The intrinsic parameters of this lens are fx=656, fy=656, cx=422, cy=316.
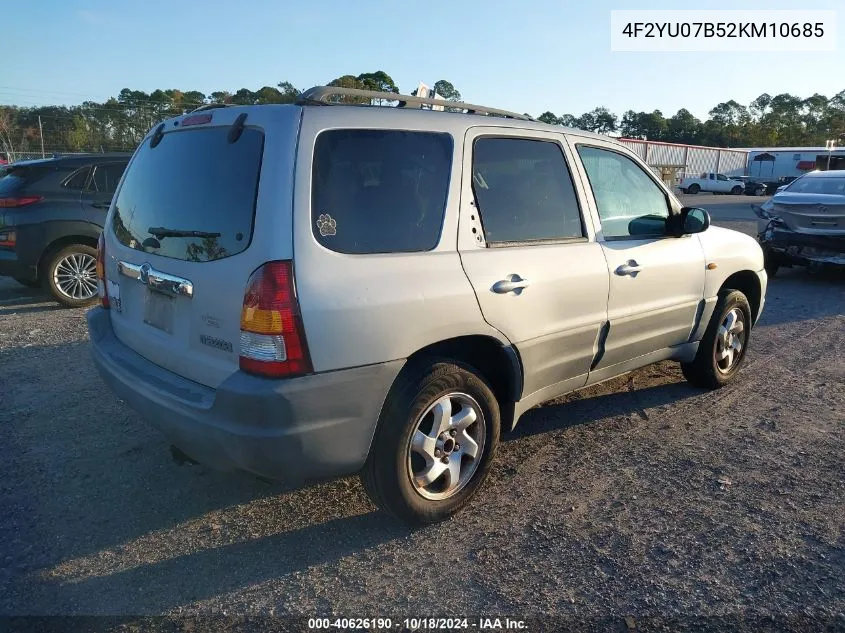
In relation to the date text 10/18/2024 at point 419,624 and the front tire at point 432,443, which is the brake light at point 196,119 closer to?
the front tire at point 432,443

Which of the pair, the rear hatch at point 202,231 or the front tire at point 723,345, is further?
the front tire at point 723,345

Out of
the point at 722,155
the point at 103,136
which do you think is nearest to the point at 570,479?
the point at 103,136

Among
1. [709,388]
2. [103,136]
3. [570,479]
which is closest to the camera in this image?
[570,479]

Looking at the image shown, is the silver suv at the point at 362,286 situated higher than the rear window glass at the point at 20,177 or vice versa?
the rear window glass at the point at 20,177

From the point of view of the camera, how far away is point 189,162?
3.04 meters

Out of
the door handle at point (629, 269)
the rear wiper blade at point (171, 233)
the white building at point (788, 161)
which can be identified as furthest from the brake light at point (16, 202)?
the white building at point (788, 161)

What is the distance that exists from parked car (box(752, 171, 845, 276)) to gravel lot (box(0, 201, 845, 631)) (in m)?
5.74

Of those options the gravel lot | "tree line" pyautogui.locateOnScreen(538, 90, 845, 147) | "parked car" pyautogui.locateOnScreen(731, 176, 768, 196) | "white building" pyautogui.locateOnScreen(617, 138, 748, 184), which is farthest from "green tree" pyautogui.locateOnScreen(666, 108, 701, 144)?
the gravel lot

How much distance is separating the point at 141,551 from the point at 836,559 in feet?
10.1

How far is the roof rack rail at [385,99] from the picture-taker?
9.46 ft

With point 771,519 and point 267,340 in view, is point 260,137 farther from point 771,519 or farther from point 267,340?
point 771,519

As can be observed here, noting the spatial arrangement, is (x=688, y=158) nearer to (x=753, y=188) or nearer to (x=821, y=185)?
(x=753, y=188)

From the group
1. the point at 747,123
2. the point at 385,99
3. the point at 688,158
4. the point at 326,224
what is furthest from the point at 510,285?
the point at 747,123

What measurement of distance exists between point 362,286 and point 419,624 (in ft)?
4.35
